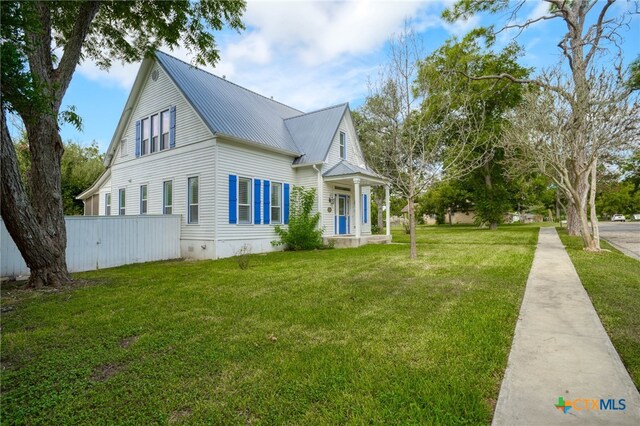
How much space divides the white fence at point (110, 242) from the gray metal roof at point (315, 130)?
6.37 metres

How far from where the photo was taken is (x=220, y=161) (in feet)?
38.3

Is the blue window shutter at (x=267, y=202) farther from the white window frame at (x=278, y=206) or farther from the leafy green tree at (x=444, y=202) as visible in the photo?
the leafy green tree at (x=444, y=202)

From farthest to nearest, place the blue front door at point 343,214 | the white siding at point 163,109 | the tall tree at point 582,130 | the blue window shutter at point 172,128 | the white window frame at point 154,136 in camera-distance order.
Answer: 1. the blue front door at point 343,214
2. the white window frame at point 154,136
3. the blue window shutter at point 172,128
4. the white siding at point 163,109
5. the tall tree at point 582,130

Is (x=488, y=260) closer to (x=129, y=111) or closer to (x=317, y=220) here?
(x=317, y=220)

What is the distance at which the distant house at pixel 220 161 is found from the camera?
11914mm

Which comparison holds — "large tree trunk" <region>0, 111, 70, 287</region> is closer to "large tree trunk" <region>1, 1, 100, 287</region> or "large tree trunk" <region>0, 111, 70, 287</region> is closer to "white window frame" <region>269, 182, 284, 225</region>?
"large tree trunk" <region>1, 1, 100, 287</region>

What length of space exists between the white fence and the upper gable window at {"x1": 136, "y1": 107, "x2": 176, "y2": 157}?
11.7ft

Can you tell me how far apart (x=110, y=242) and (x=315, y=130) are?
9.98m

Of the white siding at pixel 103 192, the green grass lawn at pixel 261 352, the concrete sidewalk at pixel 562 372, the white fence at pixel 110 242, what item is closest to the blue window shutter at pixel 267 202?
the white fence at pixel 110 242

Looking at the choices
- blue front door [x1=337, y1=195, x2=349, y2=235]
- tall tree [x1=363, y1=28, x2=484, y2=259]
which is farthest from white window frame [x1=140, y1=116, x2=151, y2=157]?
tall tree [x1=363, y1=28, x2=484, y2=259]

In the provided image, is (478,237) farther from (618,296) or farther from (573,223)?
(618,296)

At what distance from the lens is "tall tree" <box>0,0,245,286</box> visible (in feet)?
16.2

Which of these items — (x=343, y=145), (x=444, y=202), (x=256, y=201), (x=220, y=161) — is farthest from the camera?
(x=444, y=202)

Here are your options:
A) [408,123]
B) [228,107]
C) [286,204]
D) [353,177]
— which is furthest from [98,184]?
[408,123]
